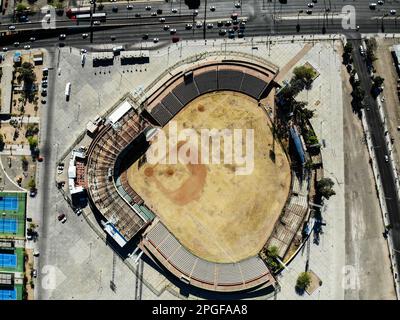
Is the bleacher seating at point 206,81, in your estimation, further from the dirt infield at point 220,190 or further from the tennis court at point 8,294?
the tennis court at point 8,294

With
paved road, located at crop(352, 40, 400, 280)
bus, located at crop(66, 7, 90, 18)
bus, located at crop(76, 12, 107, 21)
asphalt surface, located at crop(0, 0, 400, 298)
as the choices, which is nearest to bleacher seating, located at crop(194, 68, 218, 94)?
asphalt surface, located at crop(0, 0, 400, 298)

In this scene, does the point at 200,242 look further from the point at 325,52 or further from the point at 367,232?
the point at 325,52

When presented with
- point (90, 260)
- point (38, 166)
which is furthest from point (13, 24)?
point (90, 260)

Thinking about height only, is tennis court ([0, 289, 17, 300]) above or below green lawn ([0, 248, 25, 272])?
below

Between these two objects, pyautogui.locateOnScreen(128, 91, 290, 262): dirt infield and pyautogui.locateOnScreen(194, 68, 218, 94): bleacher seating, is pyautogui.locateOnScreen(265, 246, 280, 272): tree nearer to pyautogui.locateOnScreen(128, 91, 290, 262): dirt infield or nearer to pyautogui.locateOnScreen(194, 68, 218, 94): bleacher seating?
A: pyautogui.locateOnScreen(128, 91, 290, 262): dirt infield

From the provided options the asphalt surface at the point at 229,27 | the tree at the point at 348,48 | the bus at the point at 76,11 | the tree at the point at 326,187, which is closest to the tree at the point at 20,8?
the asphalt surface at the point at 229,27
